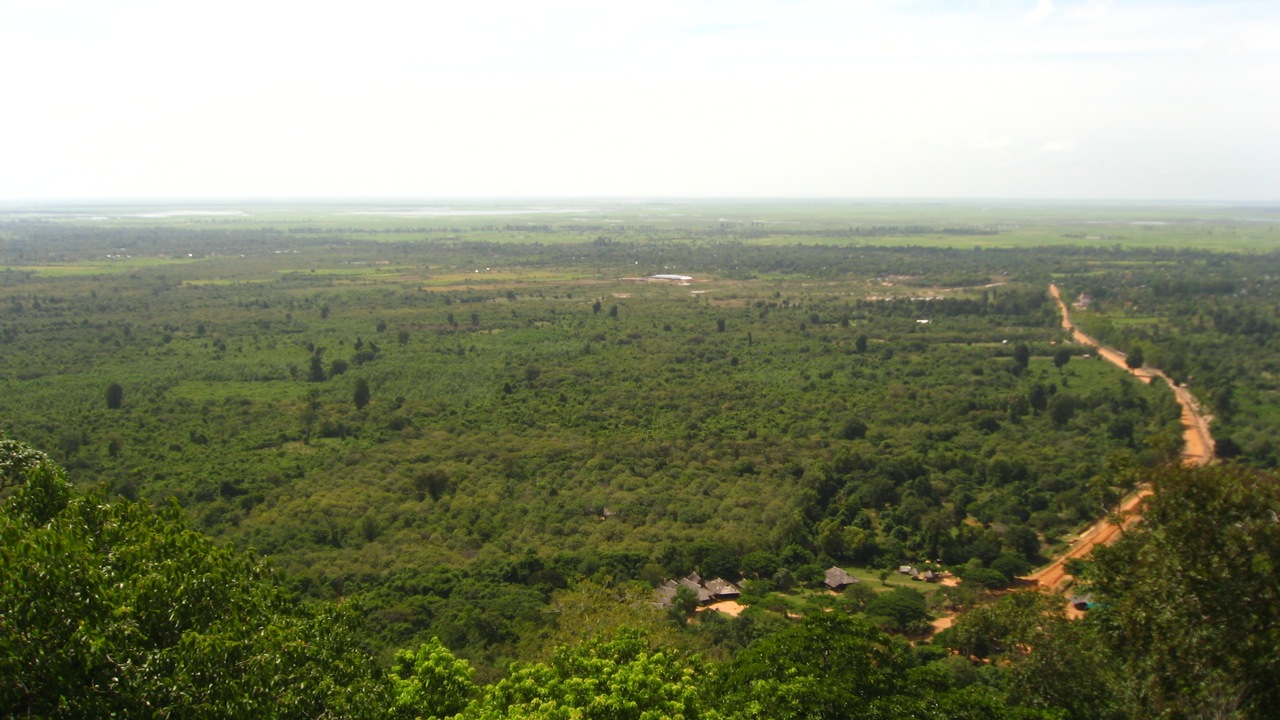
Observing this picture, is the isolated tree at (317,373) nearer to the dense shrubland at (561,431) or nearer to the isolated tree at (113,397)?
the dense shrubland at (561,431)

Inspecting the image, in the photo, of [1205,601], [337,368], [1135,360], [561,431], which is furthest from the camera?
[1135,360]

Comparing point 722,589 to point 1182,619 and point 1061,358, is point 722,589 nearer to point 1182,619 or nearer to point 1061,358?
point 1182,619

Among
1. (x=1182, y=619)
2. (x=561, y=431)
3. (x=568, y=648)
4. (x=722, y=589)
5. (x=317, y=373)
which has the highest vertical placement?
(x=1182, y=619)

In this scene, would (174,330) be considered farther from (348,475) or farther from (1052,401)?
(1052,401)

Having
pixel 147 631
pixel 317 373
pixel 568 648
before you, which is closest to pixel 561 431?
pixel 317 373

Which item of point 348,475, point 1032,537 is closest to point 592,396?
point 348,475

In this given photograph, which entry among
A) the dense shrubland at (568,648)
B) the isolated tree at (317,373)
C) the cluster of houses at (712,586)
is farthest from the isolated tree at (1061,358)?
the isolated tree at (317,373)
